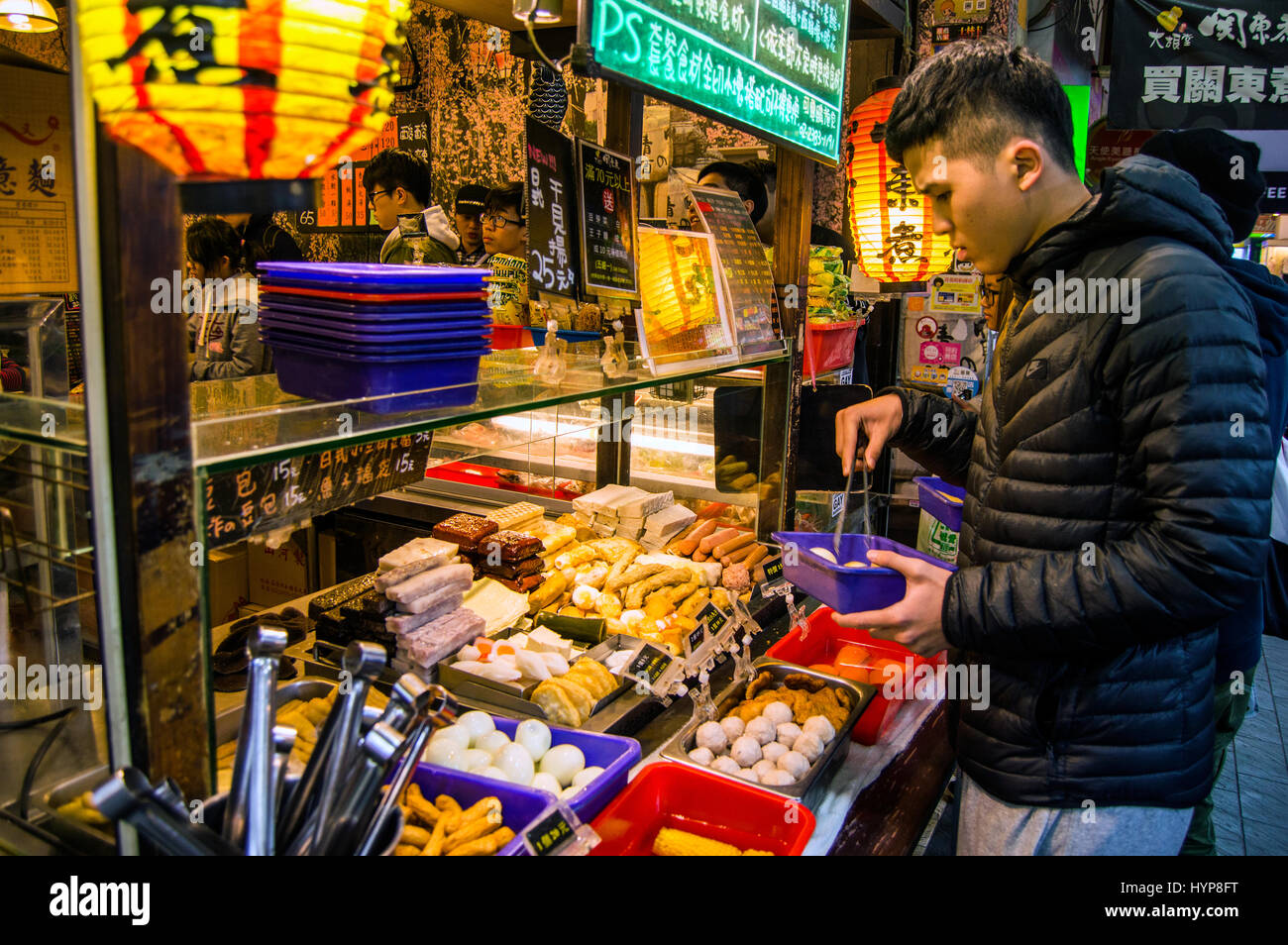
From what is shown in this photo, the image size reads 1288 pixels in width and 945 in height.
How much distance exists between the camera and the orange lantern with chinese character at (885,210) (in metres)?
4.18

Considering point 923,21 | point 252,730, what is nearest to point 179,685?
point 252,730

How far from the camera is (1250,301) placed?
240 cm

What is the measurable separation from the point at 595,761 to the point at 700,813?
29cm

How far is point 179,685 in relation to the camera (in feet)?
3.93

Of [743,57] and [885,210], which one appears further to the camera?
[885,210]

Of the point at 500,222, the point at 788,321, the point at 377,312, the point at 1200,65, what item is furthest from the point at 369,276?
the point at 1200,65

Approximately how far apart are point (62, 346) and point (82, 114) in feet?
5.62

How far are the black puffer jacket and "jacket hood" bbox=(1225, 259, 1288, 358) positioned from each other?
0.83 m

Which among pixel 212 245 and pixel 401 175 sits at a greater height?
pixel 401 175

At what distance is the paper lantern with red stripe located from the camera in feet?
2.92

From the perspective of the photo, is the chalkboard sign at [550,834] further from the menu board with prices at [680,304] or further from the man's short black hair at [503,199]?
the man's short black hair at [503,199]

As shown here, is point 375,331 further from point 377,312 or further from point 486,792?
point 486,792

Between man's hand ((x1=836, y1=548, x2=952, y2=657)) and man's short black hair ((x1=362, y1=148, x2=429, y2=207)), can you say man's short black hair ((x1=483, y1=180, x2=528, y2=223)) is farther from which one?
man's hand ((x1=836, y1=548, x2=952, y2=657))
